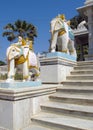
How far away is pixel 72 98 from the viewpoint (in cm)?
602

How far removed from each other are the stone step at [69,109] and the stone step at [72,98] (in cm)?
12

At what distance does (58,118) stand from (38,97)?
0.84 metres

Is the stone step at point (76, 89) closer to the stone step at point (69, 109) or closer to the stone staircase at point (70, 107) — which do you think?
the stone staircase at point (70, 107)

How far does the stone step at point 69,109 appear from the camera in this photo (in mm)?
5239

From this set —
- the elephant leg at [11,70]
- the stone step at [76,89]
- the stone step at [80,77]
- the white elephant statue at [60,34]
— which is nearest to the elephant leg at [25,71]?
the elephant leg at [11,70]

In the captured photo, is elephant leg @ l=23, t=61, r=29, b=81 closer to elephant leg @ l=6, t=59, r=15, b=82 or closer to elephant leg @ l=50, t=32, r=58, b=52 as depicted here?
elephant leg @ l=6, t=59, r=15, b=82

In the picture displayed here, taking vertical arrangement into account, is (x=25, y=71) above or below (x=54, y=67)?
below

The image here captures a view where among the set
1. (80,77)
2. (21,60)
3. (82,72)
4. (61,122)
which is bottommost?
(61,122)

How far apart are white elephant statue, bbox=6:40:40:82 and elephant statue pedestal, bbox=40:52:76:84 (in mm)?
1245

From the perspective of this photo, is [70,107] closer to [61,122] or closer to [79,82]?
[61,122]

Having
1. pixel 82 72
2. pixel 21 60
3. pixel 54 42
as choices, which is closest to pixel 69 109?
pixel 21 60

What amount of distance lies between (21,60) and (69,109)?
1.66 meters

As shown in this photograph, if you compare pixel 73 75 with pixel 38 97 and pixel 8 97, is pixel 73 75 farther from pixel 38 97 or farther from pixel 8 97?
pixel 8 97

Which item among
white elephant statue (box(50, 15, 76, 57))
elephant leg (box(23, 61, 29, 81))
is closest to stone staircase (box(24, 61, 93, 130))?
elephant leg (box(23, 61, 29, 81))
